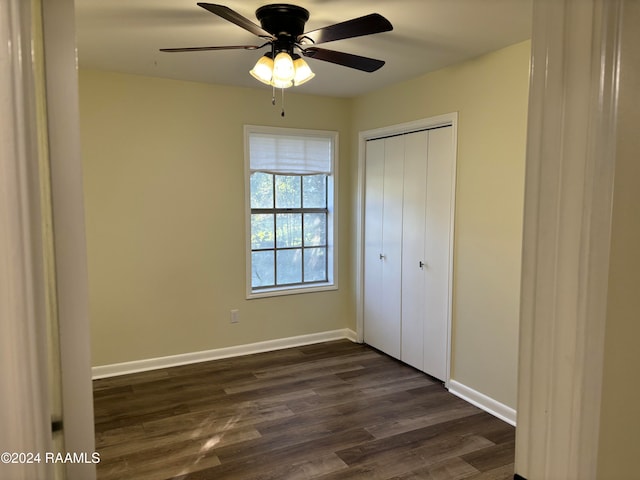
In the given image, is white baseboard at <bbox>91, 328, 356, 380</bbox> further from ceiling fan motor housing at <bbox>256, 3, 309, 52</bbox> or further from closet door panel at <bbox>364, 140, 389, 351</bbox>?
ceiling fan motor housing at <bbox>256, 3, 309, 52</bbox>

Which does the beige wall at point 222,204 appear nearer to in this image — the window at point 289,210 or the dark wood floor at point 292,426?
the window at point 289,210

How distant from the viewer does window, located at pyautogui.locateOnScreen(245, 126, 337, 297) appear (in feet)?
14.1

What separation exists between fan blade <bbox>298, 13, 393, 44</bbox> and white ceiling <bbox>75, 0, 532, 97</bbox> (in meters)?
0.19

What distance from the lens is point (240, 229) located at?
4.20m

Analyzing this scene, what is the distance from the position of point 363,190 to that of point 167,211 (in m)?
1.85

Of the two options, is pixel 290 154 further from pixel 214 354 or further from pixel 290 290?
pixel 214 354

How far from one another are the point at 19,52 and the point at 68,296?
0.37 meters

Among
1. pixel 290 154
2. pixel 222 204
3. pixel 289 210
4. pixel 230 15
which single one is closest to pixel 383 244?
pixel 289 210

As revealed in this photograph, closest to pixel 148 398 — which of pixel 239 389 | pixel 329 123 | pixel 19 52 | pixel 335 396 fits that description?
pixel 239 389

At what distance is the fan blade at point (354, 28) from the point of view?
6.54 feet

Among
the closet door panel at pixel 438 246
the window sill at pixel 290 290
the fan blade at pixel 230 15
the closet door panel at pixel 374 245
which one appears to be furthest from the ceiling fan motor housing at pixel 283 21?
the window sill at pixel 290 290

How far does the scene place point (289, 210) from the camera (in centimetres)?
450

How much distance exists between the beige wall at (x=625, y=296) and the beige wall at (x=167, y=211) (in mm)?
3578

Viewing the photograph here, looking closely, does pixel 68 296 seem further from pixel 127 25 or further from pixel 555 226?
pixel 127 25
